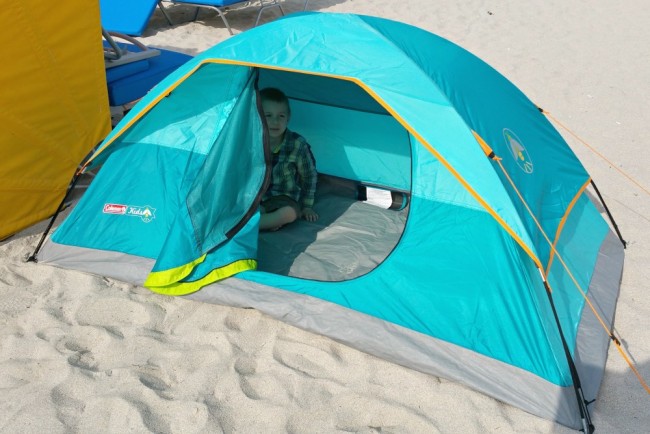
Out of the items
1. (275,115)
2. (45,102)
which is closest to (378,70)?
(275,115)

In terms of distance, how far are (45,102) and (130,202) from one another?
30.7 inches

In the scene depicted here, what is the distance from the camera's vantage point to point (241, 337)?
283 centimetres

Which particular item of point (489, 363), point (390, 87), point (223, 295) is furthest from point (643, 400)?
point (223, 295)

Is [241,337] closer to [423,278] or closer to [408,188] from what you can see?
[423,278]

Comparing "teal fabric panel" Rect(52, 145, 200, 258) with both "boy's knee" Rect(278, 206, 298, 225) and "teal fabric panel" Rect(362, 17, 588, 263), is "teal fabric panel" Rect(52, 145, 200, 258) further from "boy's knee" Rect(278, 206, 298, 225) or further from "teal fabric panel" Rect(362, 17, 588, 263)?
"teal fabric panel" Rect(362, 17, 588, 263)

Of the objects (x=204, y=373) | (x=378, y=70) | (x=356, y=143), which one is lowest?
(x=204, y=373)

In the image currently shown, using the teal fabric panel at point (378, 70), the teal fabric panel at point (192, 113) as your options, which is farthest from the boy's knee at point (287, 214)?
the teal fabric panel at point (378, 70)

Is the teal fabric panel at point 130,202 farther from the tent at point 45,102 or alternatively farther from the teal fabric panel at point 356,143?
the teal fabric panel at point 356,143

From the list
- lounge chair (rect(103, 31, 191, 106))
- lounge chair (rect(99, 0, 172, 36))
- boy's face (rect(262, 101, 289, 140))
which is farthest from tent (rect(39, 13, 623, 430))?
lounge chair (rect(99, 0, 172, 36))

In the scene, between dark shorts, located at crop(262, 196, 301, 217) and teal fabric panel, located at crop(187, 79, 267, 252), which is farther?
dark shorts, located at crop(262, 196, 301, 217)

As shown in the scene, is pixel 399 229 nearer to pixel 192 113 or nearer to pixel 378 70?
pixel 378 70

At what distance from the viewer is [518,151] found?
115 inches

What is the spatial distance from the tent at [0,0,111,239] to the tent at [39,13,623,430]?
0.42 metres

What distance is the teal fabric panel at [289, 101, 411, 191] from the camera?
12.9 ft
